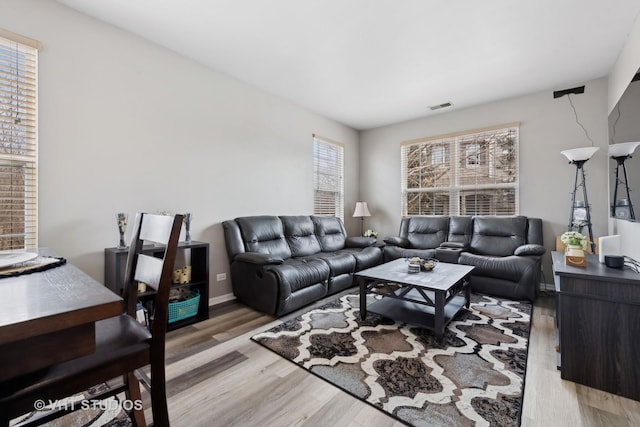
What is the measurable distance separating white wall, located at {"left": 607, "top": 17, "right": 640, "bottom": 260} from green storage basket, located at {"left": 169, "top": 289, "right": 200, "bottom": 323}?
358cm

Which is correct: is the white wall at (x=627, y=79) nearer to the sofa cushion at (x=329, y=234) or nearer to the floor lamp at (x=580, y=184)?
the floor lamp at (x=580, y=184)

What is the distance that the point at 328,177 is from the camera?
493 centimetres

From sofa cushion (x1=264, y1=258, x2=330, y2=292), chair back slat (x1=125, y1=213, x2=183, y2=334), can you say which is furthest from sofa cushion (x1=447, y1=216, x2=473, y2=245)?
chair back slat (x1=125, y1=213, x2=183, y2=334)

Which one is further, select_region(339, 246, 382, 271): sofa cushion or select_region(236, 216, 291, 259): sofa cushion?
select_region(339, 246, 382, 271): sofa cushion

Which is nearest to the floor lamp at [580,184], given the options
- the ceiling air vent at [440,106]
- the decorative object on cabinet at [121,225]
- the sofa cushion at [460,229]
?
the sofa cushion at [460,229]

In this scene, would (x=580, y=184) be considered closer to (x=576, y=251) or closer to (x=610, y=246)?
(x=610, y=246)

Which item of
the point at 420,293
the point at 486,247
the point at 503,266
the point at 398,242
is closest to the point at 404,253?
the point at 398,242

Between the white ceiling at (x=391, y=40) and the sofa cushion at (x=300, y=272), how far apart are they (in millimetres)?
2207

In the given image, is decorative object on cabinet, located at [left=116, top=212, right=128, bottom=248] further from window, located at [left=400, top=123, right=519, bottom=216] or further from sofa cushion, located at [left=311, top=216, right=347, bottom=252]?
window, located at [left=400, top=123, right=519, bottom=216]

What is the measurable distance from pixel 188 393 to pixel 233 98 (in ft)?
10.0

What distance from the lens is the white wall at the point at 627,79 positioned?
2133 mm

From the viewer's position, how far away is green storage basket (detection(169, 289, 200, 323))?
2.48m

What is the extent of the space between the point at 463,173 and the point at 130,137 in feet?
14.7

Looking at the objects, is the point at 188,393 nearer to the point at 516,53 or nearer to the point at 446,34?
the point at 446,34
